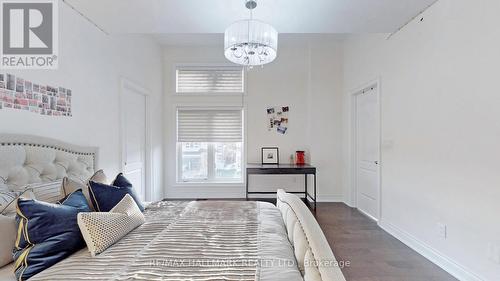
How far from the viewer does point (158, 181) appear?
4.52m

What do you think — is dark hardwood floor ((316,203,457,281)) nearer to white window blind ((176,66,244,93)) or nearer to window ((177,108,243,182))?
window ((177,108,243,182))

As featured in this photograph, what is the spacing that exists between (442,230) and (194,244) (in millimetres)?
2297

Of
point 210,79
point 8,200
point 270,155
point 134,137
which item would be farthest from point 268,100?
point 8,200

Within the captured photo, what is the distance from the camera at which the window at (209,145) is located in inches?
187

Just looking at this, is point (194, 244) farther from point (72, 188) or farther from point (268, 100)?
point (268, 100)

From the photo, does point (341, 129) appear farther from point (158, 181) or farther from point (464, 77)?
point (158, 181)

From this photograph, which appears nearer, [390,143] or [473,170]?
[473,170]

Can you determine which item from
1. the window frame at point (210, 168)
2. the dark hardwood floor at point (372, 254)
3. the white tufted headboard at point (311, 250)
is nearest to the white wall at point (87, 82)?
the window frame at point (210, 168)

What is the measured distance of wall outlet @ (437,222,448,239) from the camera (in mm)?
2289

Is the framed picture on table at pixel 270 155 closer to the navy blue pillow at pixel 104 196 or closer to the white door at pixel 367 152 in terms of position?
the white door at pixel 367 152

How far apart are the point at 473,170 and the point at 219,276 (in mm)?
2146

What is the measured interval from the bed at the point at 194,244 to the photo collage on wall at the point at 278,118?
2.77 meters

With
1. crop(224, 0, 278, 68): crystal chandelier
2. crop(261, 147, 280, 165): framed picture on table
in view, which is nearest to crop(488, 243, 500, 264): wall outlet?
crop(224, 0, 278, 68): crystal chandelier

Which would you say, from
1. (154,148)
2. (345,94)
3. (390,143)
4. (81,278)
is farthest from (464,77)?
(154,148)
